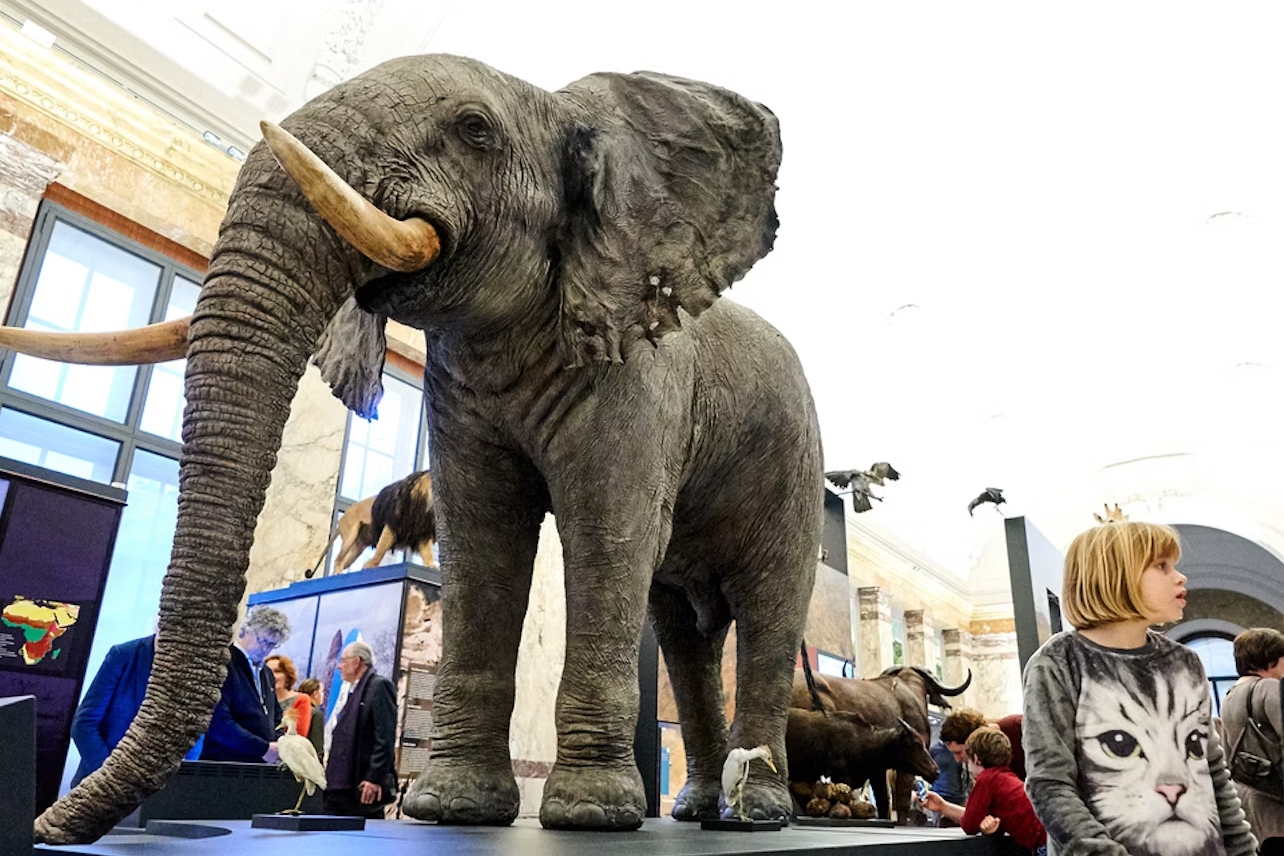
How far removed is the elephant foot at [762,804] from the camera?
2367 millimetres

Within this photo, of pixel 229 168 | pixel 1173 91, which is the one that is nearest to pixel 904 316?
pixel 1173 91

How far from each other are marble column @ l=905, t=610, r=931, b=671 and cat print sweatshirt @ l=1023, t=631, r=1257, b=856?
19364mm

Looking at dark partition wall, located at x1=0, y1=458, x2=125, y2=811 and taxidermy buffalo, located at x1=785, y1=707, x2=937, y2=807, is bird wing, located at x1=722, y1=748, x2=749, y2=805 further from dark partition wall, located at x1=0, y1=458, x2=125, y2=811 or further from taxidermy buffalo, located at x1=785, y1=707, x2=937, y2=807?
dark partition wall, located at x1=0, y1=458, x2=125, y2=811

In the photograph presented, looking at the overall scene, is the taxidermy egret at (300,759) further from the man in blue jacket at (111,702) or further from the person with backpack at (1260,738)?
the person with backpack at (1260,738)

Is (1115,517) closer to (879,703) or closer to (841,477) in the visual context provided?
(879,703)

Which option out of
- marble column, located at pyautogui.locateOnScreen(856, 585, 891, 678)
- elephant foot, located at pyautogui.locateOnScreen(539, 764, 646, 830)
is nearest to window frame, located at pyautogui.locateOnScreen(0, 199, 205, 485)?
elephant foot, located at pyautogui.locateOnScreen(539, 764, 646, 830)

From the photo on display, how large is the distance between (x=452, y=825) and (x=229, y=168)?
7598 mm

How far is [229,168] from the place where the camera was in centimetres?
837

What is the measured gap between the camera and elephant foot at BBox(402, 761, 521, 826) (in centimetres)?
209

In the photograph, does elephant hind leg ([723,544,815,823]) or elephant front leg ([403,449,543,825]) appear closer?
elephant front leg ([403,449,543,825])

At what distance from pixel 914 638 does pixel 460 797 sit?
65.2ft

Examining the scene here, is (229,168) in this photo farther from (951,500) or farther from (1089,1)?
(951,500)

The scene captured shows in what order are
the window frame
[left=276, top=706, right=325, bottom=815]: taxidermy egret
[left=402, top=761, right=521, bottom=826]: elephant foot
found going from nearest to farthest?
1. [left=276, top=706, right=325, bottom=815]: taxidermy egret
2. [left=402, top=761, right=521, bottom=826]: elephant foot
3. the window frame

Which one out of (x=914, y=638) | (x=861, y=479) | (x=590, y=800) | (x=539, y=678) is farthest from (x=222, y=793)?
(x=914, y=638)
